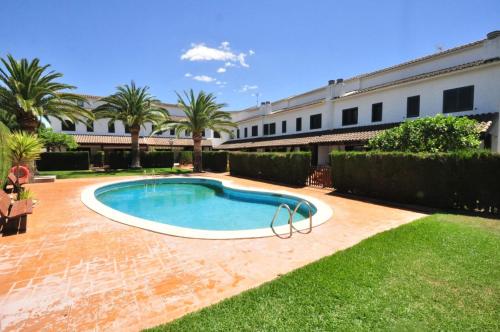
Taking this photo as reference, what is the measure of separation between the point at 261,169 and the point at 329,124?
31.3 ft

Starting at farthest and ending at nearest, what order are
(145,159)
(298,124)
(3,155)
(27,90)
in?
(145,159) → (298,124) → (27,90) → (3,155)

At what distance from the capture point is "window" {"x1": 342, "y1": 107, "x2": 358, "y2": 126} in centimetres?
2275

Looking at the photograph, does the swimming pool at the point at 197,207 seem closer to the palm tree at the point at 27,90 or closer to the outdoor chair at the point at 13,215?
the outdoor chair at the point at 13,215

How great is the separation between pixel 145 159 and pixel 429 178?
3094 centimetres

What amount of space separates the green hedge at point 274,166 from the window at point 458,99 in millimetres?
9663

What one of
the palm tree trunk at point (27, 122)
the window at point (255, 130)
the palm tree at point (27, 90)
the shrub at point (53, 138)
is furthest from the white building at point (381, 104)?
the palm tree trunk at point (27, 122)

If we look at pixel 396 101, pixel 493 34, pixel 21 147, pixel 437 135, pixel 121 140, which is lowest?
pixel 21 147

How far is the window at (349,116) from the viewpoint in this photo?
22.8 m

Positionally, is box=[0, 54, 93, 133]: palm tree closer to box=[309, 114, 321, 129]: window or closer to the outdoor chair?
the outdoor chair

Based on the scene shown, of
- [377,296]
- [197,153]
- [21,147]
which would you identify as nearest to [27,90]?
[21,147]

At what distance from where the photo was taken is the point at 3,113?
96.1 feet

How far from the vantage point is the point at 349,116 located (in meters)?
23.4

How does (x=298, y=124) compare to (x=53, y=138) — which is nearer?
(x=53, y=138)

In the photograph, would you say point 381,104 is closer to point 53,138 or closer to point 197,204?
point 197,204
